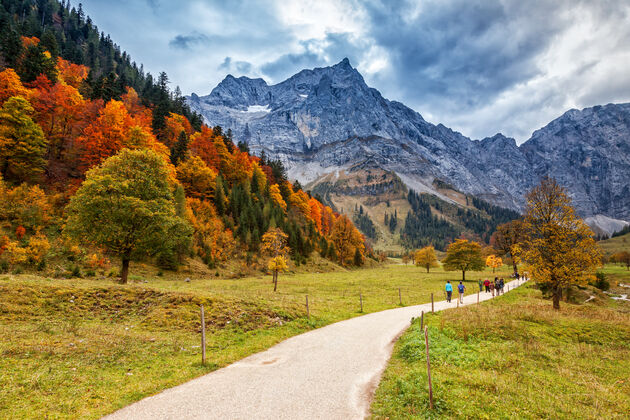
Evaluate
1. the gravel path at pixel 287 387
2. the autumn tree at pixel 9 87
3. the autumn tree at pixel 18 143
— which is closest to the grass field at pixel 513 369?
the gravel path at pixel 287 387

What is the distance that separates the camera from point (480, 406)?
→ 8.02 metres

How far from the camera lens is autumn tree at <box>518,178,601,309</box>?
2494cm

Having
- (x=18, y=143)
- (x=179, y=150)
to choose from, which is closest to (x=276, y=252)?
(x=179, y=150)

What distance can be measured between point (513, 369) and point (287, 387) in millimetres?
9404

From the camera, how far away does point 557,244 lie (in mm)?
26297

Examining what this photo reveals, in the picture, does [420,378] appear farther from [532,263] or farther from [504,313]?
[532,263]

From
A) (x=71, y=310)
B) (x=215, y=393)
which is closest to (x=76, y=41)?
(x=71, y=310)

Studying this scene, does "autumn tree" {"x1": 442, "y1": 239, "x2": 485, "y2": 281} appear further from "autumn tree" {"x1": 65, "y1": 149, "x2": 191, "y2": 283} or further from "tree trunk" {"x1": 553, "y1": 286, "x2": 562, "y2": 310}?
"autumn tree" {"x1": 65, "y1": 149, "x2": 191, "y2": 283}

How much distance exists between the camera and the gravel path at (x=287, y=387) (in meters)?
7.85

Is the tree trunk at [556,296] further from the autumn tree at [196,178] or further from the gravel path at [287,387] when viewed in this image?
the autumn tree at [196,178]

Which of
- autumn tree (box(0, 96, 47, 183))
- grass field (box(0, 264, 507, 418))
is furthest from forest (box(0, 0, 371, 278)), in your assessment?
grass field (box(0, 264, 507, 418))

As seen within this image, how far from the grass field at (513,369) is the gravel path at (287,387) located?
0.95 meters

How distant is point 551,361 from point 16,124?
58417mm

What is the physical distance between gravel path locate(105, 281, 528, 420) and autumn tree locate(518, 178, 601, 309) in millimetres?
21421
